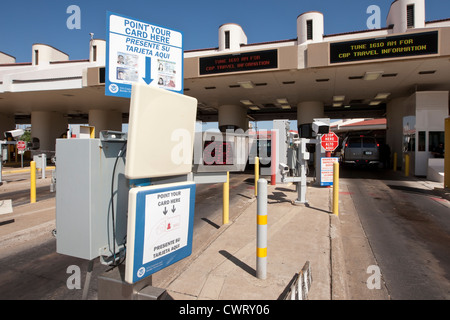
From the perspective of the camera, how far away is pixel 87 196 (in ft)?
7.23

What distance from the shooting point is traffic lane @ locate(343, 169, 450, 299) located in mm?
3676

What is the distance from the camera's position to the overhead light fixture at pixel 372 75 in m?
13.7

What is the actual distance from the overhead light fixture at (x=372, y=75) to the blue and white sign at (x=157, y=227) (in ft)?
47.0

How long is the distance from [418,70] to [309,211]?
10.8 metres

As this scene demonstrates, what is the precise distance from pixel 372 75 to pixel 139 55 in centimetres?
1413

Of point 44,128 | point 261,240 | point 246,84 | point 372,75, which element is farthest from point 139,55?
point 44,128

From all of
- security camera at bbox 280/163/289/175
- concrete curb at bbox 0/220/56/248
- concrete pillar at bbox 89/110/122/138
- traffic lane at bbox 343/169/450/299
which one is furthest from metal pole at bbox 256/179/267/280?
concrete pillar at bbox 89/110/122/138

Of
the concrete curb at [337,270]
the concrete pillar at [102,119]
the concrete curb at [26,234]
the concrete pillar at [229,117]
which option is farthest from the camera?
the concrete pillar at [102,119]

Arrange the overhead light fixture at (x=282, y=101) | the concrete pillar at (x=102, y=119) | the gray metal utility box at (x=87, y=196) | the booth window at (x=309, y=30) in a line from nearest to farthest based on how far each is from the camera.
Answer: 1. the gray metal utility box at (x=87, y=196)
2. the booth window at (x=309, y=30)
3. the overhead light fixture at (x=282, y=101)
4. the concrete pillar at (x=102, y=119)

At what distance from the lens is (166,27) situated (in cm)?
353

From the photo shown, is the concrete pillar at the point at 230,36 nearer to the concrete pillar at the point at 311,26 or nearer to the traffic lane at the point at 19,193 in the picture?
the concrete pillar at the point at 311,26

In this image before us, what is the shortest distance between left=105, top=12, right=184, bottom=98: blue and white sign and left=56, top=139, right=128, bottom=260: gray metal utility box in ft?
3.30

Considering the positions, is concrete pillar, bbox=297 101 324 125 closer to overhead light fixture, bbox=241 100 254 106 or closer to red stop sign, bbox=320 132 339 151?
overhead light fixture, bbox=241 100 254 106

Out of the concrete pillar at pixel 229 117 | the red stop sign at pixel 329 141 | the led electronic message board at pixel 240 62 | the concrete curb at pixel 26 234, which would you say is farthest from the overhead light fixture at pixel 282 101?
the concrete curb at pixel 26 234
